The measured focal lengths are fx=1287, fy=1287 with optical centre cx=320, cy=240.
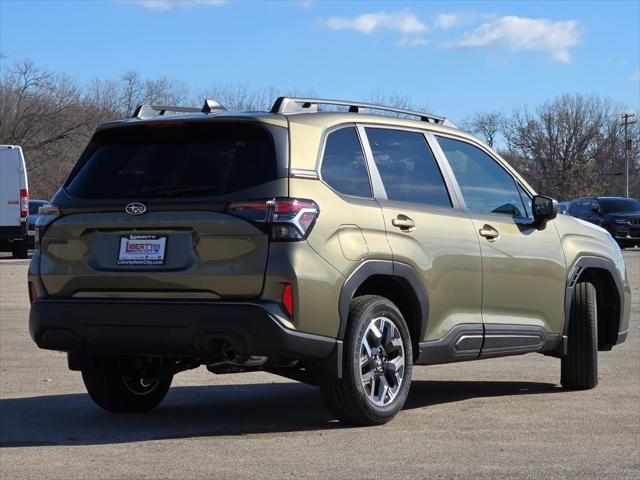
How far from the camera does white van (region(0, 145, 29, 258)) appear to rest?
1233 inches

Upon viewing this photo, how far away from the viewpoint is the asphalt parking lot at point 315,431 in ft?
20.7

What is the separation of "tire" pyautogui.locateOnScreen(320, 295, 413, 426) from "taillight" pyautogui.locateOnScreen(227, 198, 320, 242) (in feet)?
2.22

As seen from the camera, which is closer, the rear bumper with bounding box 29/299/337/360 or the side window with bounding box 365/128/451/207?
the rear bumper with bounding box 29/299/337/360

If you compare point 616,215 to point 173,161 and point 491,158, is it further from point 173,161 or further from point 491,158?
point 173,161

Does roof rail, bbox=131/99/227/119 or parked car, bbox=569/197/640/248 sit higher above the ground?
roof rail, bbox=131/99/227/119

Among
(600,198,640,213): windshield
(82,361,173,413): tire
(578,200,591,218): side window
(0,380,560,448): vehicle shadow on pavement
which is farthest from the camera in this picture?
(578,200,591,218): side window

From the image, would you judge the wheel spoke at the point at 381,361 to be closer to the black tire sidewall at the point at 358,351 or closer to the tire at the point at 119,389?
the black tire sidewall at the point at 358,351

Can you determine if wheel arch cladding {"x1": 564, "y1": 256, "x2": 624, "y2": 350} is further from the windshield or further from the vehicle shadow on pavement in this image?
the windshield

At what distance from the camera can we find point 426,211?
806 cm

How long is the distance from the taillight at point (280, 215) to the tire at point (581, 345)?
3073 millimetres

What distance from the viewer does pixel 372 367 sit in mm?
7539

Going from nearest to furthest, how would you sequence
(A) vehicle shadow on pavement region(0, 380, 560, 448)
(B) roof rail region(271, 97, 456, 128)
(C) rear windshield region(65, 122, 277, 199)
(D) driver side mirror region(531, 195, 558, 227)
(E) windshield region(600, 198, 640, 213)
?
(C) rear windshield region(65, 122, 277, 199) < (A) vehicle shadow on pavement region(0, 380, 560, 448) < (B) roof rail region(271, 97, 456, 128) < (D) driver side mirror region(531, 195, 558, 227) < (E) windshield region(600, 198, 640, 213)

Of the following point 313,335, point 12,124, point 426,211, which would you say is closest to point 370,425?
point 313,335

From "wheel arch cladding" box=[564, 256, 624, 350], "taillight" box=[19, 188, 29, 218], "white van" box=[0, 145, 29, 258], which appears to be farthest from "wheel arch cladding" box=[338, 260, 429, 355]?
"taillight" box=[19, 188, 29, 218]
